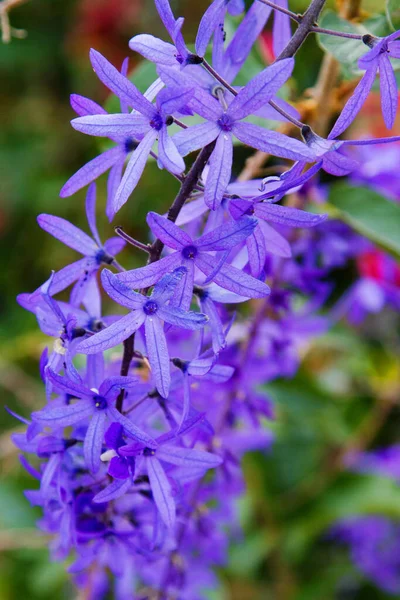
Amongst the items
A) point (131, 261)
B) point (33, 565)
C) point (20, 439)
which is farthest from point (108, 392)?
→ point (131, 261)

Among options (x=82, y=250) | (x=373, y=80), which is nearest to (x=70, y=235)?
(x=82, y=250)

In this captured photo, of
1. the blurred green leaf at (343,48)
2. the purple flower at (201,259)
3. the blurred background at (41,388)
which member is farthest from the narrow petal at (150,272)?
the blurred background at (41,388)

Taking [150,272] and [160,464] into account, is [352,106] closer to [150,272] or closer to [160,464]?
[150,272]

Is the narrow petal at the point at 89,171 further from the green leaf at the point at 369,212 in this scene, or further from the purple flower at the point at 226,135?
the green leaf at the point at 369,212

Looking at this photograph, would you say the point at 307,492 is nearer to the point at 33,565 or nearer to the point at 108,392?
the point at 33,565

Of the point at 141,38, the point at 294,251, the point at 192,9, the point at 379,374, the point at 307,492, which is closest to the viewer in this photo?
the point at 141,38

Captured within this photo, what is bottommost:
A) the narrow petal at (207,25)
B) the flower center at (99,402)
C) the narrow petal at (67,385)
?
the flower center at (99,402)
